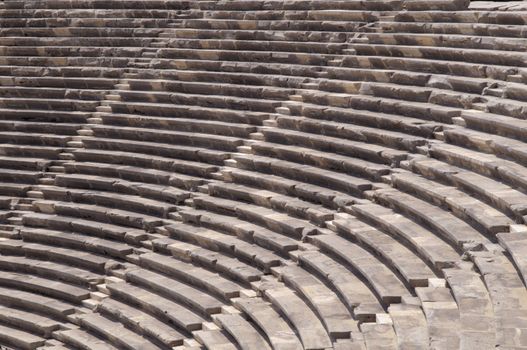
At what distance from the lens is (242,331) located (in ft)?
50.4

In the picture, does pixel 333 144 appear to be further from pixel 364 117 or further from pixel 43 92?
pixel 43 92

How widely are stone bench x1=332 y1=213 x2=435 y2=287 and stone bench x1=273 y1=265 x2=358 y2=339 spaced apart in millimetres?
878

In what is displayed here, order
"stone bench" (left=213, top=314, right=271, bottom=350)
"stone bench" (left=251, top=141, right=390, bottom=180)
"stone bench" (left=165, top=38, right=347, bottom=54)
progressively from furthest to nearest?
"stone bench" (left=165, top=38, right=347, bottom=54), "stone bench" (left=251, top=141, right=390, bottom=180), "stone bench" (left=213, top=314, right=271, bottom=350)

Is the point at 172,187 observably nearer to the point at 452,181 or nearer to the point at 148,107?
the point at 148,107

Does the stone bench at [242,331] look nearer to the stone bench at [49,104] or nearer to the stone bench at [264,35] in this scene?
the stone bench at [264,35]

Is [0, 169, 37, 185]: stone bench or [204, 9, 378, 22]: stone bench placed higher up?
[204, 9, 378, 22]: stone bench

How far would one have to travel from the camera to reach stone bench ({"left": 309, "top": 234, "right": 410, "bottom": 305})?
13586 mm

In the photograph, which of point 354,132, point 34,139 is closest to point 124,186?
point 34,139

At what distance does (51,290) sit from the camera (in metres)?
20.3

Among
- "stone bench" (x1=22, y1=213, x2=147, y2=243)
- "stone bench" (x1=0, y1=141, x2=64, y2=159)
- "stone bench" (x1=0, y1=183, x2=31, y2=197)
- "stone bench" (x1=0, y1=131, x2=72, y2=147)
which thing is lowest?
"stone bench" (x1=22, y1=213, x2=147, y2=243)

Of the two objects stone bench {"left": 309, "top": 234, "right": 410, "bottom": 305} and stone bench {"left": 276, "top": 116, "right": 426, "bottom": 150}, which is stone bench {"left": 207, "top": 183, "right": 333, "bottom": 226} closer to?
stone bench {"left": 309, "top": 234, "right": 410, "bottom": 305}

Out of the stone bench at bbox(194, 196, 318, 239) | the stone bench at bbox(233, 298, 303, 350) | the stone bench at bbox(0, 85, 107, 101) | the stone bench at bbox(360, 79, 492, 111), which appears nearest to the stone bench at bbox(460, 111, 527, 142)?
the stone bench at bbox(360, 79, 492, 111)

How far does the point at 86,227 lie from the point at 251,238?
4.72 m

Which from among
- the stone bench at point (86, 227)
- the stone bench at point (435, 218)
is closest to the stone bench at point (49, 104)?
the stone bench at point (86, 227)
